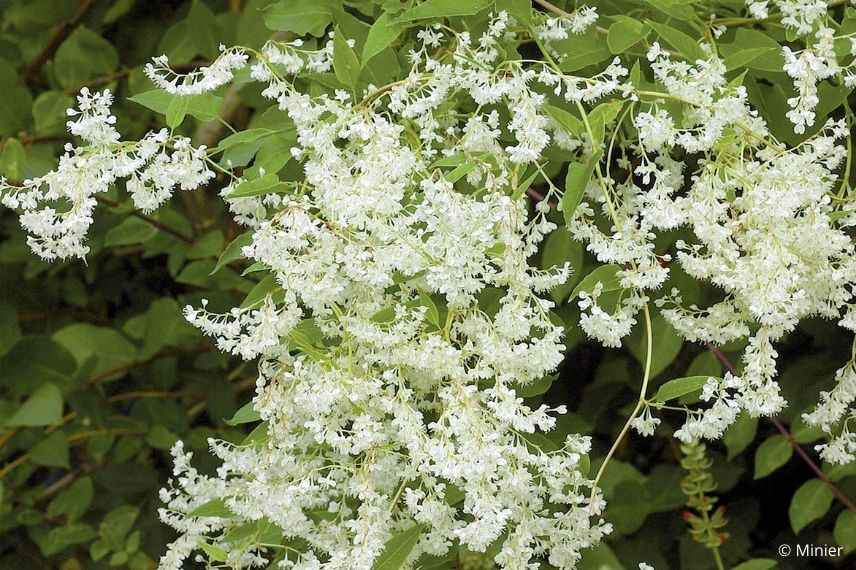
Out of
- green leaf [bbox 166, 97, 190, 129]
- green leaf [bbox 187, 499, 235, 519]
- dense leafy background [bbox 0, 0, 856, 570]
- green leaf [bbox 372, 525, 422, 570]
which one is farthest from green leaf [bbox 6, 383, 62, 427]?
green leaf [bbox 372, 525, 422, 570]

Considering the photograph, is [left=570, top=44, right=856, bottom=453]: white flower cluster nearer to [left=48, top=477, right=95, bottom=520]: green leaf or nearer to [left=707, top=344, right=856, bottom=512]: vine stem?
[left=707, top=344, right=856, bottom=512]: vine stem

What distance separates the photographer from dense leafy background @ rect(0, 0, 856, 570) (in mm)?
1553

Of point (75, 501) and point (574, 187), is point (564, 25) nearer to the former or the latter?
point (574, 187)

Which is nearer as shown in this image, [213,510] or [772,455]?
[213,510]

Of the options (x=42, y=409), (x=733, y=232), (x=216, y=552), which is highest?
(x=733, y=232)

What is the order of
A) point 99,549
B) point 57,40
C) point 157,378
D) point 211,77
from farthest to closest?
point 57,40, point 157,378, point 99,549, point 211,77

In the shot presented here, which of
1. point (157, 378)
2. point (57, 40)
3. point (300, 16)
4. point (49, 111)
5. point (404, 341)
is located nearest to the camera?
point (404, 341)

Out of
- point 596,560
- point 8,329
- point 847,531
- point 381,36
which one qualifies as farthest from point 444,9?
point 8,329

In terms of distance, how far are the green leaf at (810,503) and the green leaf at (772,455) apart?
0.06 meters

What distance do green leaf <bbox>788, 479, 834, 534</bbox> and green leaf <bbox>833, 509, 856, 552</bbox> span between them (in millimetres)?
29

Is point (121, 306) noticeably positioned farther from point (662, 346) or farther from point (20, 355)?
point (662, 346)

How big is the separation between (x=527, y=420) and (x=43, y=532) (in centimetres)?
131

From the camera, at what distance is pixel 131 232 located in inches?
67.6

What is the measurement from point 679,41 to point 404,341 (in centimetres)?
44
